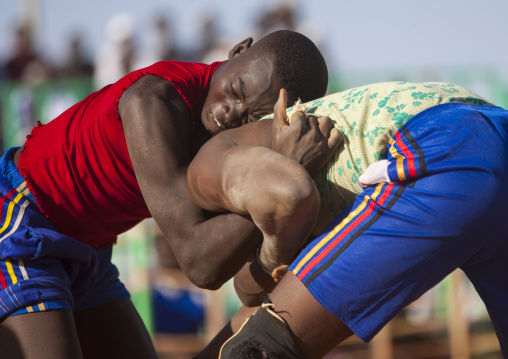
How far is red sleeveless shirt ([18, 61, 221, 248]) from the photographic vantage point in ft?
9.45

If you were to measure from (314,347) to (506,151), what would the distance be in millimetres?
839

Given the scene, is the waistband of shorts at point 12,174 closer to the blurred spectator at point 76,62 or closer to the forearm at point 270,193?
the forearm at point 270,193

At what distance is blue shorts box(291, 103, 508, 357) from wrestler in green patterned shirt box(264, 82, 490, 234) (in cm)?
6

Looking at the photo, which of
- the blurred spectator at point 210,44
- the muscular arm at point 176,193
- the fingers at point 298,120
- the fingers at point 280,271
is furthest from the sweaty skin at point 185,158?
the blurred spectator at point 210,44

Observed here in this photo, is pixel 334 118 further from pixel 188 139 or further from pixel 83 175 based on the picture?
pixel 83 175

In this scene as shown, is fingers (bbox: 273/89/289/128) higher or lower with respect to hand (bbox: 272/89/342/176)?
higher

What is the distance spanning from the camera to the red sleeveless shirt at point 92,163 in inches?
113

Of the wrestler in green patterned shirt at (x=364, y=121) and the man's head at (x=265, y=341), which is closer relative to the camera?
the man's head at (x=265, y=341)

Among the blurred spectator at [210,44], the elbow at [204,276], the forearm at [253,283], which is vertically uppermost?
the elbow at [204,276]

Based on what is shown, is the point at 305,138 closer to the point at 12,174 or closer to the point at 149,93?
the point at 149,93

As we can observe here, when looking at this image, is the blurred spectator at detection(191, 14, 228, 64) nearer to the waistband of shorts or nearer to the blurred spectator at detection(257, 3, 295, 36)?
the blurred spectator at detection(257, 3, 295, 36)

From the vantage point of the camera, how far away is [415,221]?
215 centimetres

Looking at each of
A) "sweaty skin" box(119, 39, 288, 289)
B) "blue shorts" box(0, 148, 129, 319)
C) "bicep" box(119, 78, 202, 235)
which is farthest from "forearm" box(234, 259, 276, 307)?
"blue shorts" box(0, 148, 129, 319)

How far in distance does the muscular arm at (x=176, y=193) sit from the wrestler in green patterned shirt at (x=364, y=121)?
0.30 metres
